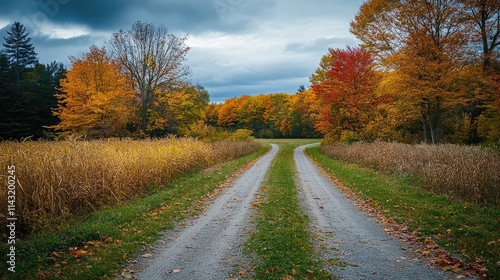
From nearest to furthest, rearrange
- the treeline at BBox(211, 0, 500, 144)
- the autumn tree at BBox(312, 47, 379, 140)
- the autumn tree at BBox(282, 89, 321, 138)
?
the treeline at BBox(211, 0, 500, 144) → the autumn tree at BBox(312, 47, 379, 140) → the autumn tree at BBox(282, 89, 321, 138)

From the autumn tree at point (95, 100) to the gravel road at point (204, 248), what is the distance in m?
25.0

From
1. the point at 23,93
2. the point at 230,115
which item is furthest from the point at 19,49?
the point at 230,115

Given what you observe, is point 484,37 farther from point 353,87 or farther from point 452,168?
point 452,168

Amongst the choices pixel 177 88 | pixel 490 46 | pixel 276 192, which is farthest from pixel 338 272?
pixel 177 88

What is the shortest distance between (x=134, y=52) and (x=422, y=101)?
2772 centimetres

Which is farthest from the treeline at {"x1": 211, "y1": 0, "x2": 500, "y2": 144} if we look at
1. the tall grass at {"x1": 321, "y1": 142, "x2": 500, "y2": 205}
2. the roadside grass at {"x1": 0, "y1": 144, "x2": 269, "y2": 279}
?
the roadside grass at {"x1": 0, "y1": 144, "x2": 269, "y2": 279}

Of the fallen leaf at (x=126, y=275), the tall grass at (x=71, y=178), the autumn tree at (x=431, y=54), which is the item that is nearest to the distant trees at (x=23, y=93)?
the tall grass at (x=71, y=178)

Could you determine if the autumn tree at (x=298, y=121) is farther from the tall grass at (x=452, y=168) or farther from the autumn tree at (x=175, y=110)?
the tall grass at (x=452, y=168)

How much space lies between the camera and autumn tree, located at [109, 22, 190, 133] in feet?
103

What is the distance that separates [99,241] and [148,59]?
2883 centimetres

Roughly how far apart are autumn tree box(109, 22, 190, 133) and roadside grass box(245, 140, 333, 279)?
85.9 feet

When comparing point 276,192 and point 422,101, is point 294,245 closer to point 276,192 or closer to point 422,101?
point 276,192

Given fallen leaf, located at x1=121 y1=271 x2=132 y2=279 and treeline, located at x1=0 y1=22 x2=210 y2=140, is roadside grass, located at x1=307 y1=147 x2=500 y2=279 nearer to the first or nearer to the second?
fallen leaf, located at x1=121 y1=271 x2=132 y2=279

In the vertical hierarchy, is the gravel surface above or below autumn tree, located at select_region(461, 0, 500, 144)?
below
